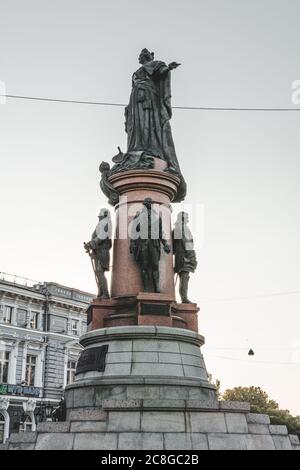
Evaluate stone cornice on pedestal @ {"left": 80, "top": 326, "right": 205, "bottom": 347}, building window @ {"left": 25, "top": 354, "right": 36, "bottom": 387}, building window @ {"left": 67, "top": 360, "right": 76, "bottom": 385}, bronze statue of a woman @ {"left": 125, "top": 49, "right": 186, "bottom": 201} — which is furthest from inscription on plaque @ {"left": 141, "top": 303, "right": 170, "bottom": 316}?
building window @ {"left": 67, "top": 360, "right": 76, "bottom": 385}

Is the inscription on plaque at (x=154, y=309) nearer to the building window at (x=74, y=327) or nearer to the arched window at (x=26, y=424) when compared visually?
the arched window at (x=26, y=424)

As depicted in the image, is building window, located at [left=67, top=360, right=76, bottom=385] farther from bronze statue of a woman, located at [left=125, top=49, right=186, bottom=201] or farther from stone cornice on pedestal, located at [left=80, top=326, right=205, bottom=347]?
stone cornice on pedestal, located at [left=80, top=326, right=205, bottom=347]

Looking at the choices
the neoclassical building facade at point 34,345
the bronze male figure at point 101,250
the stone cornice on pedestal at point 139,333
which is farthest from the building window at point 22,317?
the stone cornice on pedestal at point 139,333

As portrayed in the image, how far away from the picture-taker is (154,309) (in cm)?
1287

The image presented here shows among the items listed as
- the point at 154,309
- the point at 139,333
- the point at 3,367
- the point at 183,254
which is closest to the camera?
the point at 139,333

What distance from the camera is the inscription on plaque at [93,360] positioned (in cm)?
1195

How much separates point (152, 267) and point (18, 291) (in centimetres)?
3262

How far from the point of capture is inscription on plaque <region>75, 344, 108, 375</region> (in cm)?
1195

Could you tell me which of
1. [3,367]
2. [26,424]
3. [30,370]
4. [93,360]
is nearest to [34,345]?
[30,370]

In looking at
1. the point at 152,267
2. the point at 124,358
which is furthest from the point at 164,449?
the point at 152,267

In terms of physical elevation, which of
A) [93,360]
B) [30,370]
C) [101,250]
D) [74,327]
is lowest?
[93,360]

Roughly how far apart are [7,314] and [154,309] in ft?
108

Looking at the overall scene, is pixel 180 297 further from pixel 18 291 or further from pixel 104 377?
pixel 18 291

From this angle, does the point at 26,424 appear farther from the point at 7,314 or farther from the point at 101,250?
the point at 101,250
